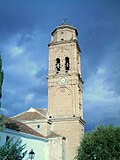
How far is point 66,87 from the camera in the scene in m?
45.0

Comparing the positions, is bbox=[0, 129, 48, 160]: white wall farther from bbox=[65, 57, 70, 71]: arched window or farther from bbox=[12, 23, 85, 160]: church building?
bbox=[65, 57, 70, 71]: arched window

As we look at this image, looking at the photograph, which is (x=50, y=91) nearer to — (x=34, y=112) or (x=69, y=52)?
(x=34, y=112)

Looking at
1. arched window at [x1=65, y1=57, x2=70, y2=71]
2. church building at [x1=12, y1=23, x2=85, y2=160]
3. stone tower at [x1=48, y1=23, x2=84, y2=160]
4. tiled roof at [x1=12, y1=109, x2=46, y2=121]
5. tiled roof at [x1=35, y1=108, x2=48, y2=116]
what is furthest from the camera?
arched window at [x1=65, y1=57, x2=70, y2=71]

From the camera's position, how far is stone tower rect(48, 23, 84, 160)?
42.2 meters

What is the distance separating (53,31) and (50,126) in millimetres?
16030

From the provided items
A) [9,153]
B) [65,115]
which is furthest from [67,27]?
[9,153]

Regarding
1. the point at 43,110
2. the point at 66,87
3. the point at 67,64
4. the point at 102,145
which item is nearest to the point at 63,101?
the point at 66,87

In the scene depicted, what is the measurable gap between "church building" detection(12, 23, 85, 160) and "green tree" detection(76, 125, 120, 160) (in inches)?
239

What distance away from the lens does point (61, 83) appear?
45.1 m

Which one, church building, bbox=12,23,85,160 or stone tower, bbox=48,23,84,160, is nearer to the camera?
church building, bbox=12,23,85,160

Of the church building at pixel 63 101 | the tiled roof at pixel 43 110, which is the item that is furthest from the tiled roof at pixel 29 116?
the tiled roof at pixel 43 110

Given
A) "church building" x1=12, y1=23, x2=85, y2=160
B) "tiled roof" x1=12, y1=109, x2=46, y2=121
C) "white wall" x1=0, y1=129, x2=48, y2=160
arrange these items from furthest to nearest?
"tiled roof" x1=12, y1=109, x2=46, y2=121
"church building" x1=12, y1=23, x2=85, y2=160
"white wall" x1=0, y1=129, x2=48, y2=160

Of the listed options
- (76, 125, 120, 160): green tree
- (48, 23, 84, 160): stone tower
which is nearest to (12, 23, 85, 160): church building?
(48, 23, 84, 160): stone tower

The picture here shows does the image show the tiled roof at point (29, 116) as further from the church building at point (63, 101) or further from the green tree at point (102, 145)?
the green tree at point (102, 145)
